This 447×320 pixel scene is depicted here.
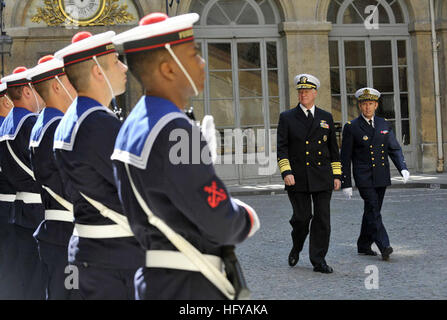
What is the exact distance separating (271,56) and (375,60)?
254cm

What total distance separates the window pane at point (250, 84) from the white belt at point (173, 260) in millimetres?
14794

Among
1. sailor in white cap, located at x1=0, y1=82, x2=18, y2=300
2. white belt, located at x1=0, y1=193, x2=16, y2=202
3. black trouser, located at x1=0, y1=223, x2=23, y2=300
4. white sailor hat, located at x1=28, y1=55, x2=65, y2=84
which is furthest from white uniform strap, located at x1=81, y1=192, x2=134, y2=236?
white belt, located at x1=0, y1=193, x2=16, y2=202

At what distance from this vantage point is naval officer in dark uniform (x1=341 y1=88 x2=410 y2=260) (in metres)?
7.11

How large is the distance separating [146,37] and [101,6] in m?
14.3

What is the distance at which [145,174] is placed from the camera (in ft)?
Answer: 7.25

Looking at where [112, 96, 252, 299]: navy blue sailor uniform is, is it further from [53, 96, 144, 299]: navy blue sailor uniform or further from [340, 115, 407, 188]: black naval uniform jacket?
[340, 115, 407, 188]: black naval uniform jacket

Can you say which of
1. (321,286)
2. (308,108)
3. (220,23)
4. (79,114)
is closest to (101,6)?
(220,23)

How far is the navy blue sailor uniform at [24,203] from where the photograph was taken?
455 centimetres

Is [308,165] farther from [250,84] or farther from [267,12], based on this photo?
→ [267,12]

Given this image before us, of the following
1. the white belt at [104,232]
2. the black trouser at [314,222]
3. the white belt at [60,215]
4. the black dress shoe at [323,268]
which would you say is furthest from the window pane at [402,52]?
the white belt at [104,232]

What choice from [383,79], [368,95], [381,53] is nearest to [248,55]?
[381,53]

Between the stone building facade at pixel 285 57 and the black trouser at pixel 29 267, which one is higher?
the stone building facade at pixel 285 57

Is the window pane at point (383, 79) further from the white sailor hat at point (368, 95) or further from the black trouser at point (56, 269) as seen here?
the black trouser at point (56, 269)

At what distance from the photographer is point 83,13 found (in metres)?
16.1
